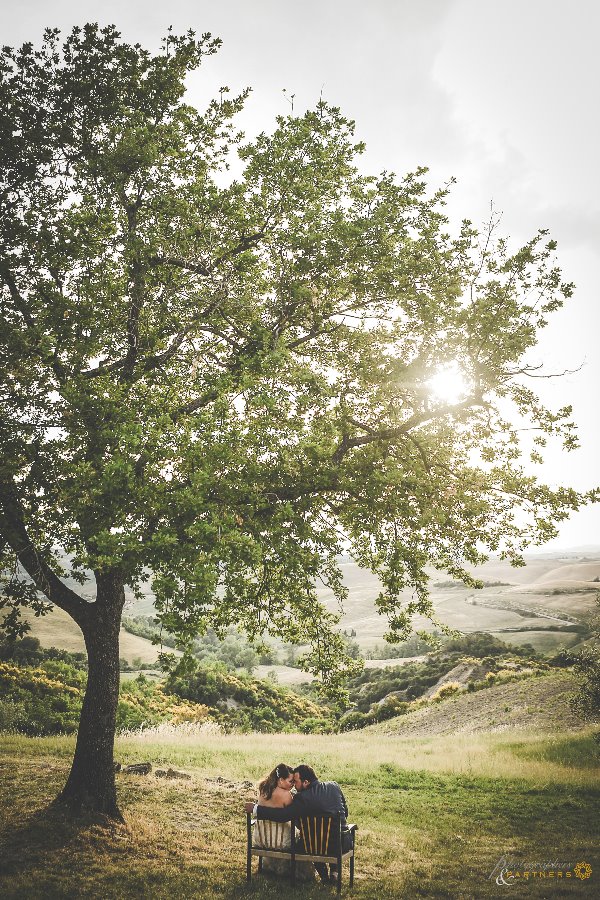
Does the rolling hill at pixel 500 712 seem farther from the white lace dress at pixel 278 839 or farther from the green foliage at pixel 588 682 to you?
the white lace dress at pixel 278 839

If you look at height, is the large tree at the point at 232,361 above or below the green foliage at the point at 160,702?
above

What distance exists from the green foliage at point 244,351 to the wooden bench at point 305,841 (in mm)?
3444

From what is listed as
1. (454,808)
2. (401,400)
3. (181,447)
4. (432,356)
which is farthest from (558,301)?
(454,808)

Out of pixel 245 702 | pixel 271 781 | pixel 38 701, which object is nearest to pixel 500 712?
pixel 245 702

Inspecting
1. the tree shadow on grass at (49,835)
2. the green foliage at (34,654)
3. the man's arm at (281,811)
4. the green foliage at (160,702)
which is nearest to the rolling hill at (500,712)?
the green foliage at (160,702)

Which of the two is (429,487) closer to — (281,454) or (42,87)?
(281,454)

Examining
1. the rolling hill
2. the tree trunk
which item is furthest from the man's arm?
the rolling hill

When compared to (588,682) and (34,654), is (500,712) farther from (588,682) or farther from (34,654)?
(34,654)

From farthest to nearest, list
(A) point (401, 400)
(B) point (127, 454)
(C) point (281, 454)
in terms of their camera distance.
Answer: (A) point (401, 400) < (C) point (281, 454) < (B) point (127, 454)

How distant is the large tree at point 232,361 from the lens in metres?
9.19

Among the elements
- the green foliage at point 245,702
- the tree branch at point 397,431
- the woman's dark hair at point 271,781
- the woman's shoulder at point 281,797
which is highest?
the tree branch at point 397,431

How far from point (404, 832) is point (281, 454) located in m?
8.94

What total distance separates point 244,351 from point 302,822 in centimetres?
860

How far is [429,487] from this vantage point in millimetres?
10156
